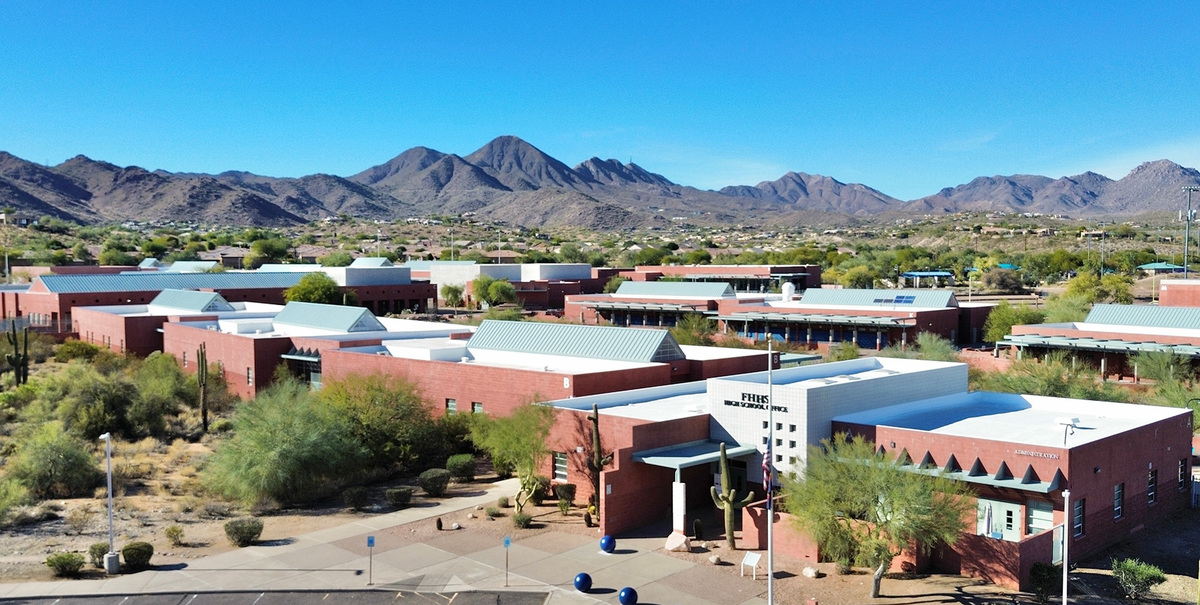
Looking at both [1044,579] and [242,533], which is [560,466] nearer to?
[242,533]

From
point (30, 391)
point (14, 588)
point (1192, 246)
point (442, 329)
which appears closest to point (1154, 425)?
point (14, 588)

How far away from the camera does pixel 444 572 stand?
A: 25047mm

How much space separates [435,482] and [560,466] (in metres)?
4.49

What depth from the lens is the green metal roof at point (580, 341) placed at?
41.4 meters

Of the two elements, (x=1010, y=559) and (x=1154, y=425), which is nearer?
(x=1010, y=559)

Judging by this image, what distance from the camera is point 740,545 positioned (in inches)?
1059

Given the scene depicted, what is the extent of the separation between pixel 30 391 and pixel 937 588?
46381mm

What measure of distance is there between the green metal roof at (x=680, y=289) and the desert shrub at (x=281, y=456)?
55.8 m

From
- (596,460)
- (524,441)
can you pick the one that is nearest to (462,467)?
(524,441)

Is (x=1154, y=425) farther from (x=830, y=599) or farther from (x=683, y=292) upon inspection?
(x=683, y=292)

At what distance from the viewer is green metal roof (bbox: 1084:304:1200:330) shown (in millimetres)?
57156

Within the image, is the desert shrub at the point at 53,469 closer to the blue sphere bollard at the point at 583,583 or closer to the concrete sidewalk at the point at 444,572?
the concrete sidewalk at the point at 444,572

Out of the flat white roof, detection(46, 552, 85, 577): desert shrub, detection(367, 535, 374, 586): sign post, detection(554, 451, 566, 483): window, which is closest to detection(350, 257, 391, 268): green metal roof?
detection(554, 451, 566, 483): window

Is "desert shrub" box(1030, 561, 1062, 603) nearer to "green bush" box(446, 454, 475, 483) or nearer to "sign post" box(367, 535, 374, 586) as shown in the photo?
"sign post" box(367, 535, 374, 586)
